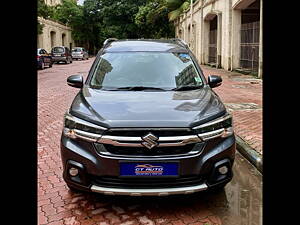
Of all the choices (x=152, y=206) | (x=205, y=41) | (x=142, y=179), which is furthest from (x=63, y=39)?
(x=142, y=179)

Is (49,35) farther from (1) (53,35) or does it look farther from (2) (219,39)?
(2) (219,39)

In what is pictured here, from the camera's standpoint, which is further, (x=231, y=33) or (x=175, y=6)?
(x=175, y=6)

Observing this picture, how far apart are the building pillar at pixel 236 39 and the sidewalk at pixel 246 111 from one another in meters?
4.75

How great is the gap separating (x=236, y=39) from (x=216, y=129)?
1678 centimetres

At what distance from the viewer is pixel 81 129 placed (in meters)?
3.22

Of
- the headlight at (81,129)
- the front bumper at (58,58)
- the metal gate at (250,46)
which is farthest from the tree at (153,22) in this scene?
the headlight at (81,129)

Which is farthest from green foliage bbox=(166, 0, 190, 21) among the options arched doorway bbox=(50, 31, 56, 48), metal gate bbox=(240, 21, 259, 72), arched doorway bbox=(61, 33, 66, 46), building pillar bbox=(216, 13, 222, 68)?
arched doorway bbox=(61, 33, 66, 46)

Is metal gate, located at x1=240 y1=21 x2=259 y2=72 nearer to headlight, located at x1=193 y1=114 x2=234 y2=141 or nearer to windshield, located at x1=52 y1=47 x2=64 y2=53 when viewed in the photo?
headlight, located at x1=193 y1=114 x2=234 y2=141

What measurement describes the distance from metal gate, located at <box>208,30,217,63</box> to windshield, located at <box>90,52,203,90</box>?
831 inches

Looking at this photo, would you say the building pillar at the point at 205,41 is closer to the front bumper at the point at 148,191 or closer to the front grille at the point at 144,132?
the front grille at the point at 144,132

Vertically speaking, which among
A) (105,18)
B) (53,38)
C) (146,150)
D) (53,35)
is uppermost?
(105,18)

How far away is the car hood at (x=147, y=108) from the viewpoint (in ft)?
10.3

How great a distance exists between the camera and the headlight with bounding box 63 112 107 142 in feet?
10.2
